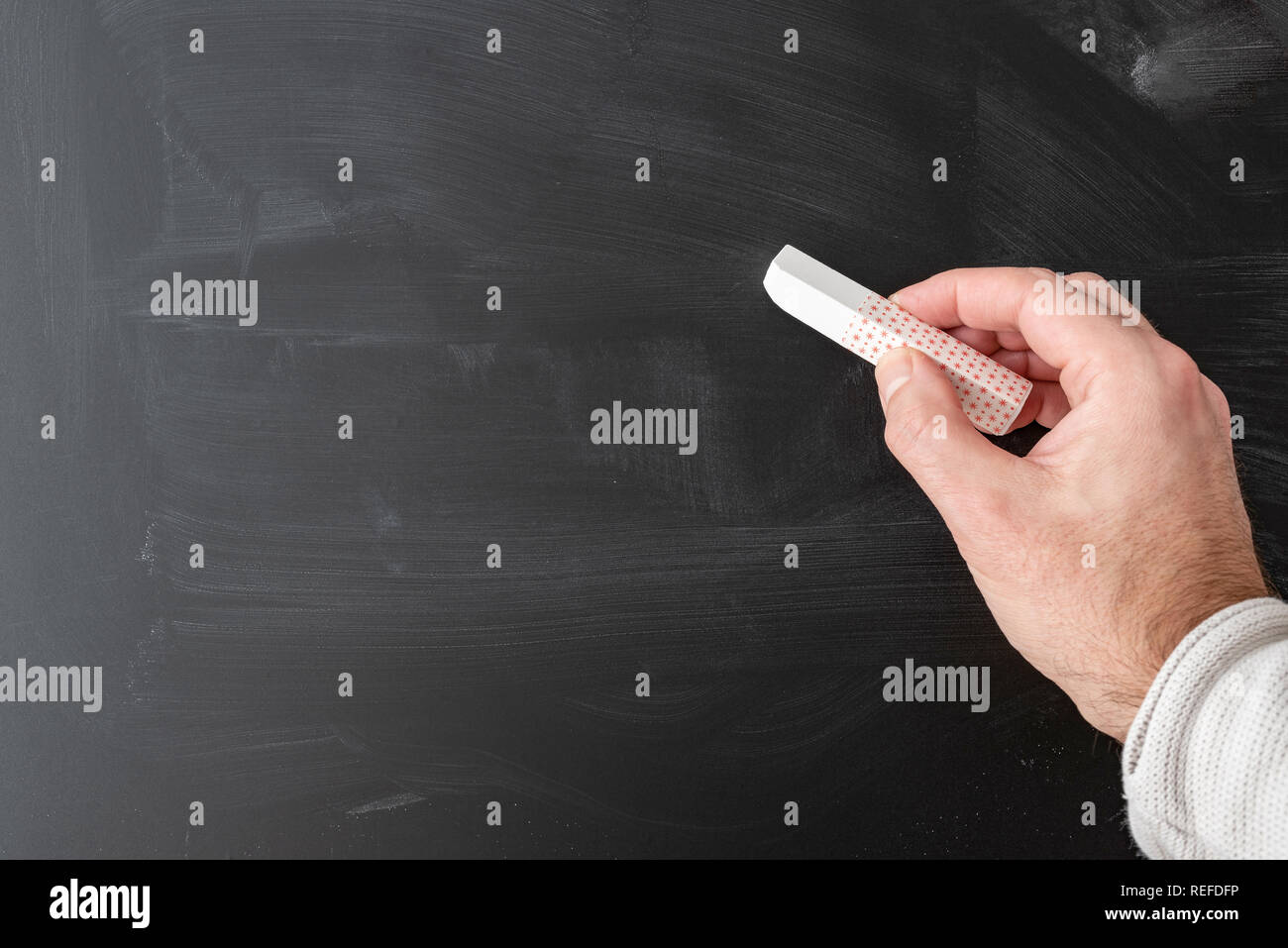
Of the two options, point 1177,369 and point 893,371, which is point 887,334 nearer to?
point 893,371

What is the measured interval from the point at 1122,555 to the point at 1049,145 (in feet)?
1.40

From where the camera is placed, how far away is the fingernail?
73 centimetres

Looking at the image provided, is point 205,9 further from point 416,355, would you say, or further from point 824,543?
point 824,543

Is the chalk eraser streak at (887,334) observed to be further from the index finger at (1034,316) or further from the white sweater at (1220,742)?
the white sweater at (1220,742)

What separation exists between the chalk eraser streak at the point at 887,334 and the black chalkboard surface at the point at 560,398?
0.16ft

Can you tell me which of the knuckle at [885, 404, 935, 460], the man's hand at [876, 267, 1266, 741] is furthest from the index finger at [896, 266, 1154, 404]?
the knuckle at [885, 404, 935, 460]

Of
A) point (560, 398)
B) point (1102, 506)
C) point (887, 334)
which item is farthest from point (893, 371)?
point (560, 398)

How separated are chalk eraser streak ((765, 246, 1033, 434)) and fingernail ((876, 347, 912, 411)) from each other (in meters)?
0.02

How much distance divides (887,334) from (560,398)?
32 centimetres

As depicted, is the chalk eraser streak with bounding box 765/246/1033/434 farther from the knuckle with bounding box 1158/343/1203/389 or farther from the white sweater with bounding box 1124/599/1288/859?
the white sweater with bounding box 1124/599/1288/859

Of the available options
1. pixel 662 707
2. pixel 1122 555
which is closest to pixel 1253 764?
pixel 1122 555

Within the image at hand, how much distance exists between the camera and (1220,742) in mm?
593

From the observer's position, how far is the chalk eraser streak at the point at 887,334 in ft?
2.48

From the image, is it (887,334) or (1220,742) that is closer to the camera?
(1220,742)
